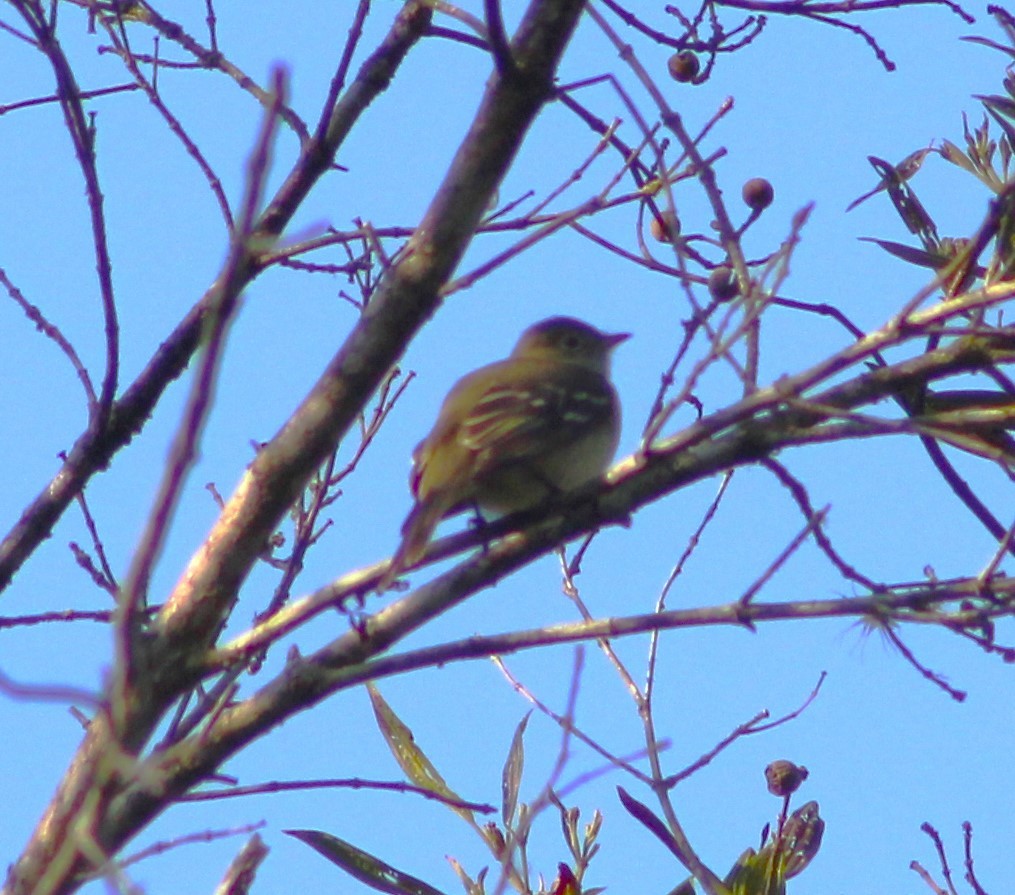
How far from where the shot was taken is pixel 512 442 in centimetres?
632

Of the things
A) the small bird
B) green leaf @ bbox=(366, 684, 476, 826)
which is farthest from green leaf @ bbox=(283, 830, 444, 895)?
the small bird

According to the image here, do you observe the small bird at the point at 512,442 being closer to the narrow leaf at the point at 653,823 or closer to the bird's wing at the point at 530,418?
the bird's wing at the point at 530,418

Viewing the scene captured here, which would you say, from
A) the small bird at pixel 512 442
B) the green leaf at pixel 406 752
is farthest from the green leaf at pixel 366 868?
the small bird at pixel 512 442

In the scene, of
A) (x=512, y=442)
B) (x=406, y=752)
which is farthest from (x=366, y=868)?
(x=512, y=442)

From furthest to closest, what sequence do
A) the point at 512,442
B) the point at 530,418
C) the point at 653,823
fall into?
1. the point at 530,418
2. the point at 512,442
3. the point at 653,823

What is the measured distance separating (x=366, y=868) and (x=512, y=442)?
180 centimetres

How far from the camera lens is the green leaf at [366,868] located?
5.32 metres

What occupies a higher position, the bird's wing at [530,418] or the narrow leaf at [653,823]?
the bird's wing at [530,418]

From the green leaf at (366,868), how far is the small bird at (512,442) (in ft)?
3.58

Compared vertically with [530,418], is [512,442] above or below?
below

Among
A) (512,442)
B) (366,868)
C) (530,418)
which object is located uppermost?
(530,418)

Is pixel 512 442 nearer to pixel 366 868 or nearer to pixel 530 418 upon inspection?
pixel 530 418

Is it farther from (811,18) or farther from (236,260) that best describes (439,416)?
(236,260)

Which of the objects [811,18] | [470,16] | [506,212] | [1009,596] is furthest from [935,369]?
[811,18]
